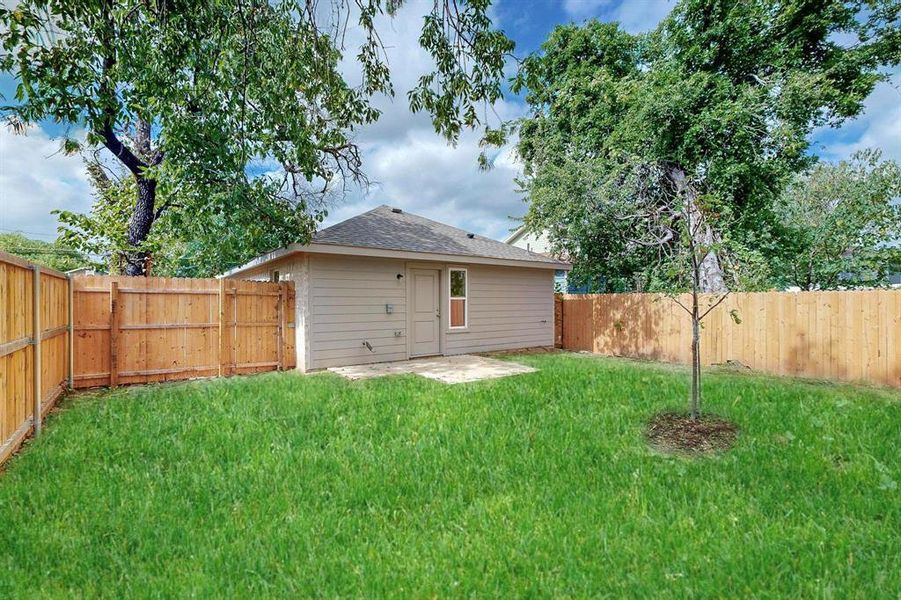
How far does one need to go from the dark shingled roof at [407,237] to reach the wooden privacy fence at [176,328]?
61.1 inches

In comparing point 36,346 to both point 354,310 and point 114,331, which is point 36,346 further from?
point 354,310

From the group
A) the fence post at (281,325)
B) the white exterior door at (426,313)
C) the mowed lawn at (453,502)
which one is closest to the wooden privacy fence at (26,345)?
the mowed lawn at (453,502)

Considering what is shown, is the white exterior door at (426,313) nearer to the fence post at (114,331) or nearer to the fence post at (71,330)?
the fence post at (114,331)

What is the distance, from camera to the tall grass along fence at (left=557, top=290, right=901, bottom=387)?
6531mm

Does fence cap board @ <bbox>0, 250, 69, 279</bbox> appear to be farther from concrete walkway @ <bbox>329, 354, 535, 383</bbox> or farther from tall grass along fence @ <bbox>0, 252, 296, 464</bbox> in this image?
concrete walkway @ <bbox>329, 354, 535, 383</bbox>

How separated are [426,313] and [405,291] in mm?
757

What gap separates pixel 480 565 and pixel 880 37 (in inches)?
621

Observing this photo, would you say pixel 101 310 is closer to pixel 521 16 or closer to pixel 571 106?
pixel 521 16

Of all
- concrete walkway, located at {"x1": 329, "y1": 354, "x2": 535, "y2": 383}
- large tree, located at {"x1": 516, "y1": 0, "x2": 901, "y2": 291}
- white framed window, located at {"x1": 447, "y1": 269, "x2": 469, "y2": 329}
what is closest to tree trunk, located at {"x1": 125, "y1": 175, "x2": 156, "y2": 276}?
concrete walkway, located at {"x1": 329, "y1": 354, "x2": 535, "y2": 383}

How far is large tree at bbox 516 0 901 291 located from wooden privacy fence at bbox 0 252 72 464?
9477mm

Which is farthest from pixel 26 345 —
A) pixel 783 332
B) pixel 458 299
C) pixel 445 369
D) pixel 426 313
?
pixel 783 332

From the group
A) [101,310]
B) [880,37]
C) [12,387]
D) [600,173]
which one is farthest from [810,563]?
[880,37]

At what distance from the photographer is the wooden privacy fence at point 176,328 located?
6.83m

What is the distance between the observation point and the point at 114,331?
6902 millimetres
